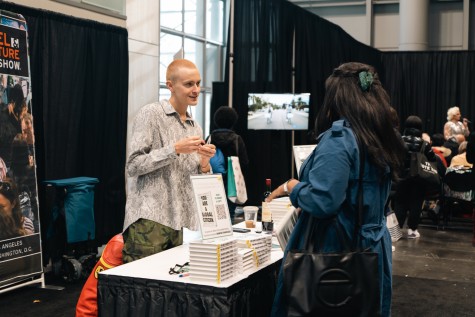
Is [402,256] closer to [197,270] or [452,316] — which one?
[452,316]

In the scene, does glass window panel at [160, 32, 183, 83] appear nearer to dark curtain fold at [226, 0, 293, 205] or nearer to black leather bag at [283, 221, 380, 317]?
dark curtain fold at [226, 0, 293, 205]

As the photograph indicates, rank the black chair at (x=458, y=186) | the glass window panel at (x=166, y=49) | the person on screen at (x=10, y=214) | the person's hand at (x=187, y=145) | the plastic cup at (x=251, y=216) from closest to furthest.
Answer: the person's hand at (x=187, y=145) < the plastic cup at (x=251, y=216) < the person on screen at (x=10, y=214) < the black chair at (x=458, y=186) < the glass window panel at (x=166, y=49)

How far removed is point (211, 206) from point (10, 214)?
257 centimetres

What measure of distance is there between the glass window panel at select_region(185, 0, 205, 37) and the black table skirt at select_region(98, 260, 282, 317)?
362 inches

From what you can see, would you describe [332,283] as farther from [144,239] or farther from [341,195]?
[144,239]

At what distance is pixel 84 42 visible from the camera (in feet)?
18.9

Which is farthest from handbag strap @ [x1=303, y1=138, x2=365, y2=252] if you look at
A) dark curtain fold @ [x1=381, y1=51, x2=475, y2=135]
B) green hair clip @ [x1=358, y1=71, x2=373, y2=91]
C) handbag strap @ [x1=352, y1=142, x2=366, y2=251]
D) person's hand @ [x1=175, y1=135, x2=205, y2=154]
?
dark curtain fold @ [x1=381, y1=51, x2=475, y2=135]

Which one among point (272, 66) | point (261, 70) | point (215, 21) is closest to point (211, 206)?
point (261, 70)

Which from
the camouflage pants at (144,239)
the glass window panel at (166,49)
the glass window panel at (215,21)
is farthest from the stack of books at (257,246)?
the glass window panel at (215,21)

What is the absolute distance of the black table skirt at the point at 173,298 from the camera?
2293 mm

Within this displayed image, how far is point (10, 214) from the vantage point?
4547 mm

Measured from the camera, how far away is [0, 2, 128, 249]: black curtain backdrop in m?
5.31

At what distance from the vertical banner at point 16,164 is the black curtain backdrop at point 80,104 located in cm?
41

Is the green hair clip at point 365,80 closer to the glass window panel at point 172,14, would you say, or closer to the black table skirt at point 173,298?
the black table skirt at point 173,298
